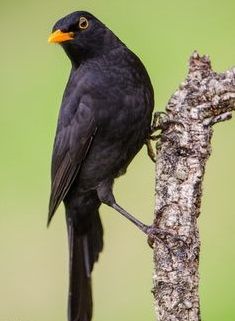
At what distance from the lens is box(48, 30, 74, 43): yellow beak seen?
296 inches

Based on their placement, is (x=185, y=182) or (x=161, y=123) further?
(x=161, y=123)

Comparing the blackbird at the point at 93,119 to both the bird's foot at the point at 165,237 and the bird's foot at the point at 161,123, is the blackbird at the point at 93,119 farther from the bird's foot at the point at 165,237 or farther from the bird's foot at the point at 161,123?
the bird's foot at the point at 165,237

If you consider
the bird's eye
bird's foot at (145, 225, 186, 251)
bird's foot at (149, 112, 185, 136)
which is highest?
the bird's eye

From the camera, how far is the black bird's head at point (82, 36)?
25.0 ft

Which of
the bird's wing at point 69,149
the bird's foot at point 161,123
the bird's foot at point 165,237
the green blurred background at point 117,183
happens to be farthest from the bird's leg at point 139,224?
the green blurred background at point 117,183

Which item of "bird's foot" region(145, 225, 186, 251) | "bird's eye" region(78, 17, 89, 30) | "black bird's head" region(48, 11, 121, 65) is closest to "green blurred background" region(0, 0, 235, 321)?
"black bird's head" region(48, 11, 121, 65)

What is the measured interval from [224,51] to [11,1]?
3.27 m

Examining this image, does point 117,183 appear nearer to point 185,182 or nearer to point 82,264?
point 82,264

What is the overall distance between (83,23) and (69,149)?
85cm

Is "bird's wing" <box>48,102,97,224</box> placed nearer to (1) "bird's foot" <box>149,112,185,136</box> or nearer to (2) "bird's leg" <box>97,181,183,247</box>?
(2) "bird's leg" <box>97,181,183,247</box>

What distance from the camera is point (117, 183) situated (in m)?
10.7

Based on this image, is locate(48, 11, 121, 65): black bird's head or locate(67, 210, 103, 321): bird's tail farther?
locate(67, 210, 103, 321): bird's tail

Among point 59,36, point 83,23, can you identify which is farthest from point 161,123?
point 83,23

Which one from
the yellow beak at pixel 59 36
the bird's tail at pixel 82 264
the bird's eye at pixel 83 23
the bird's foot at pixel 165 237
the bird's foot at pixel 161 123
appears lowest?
the bird's foot at pixel 165 237
